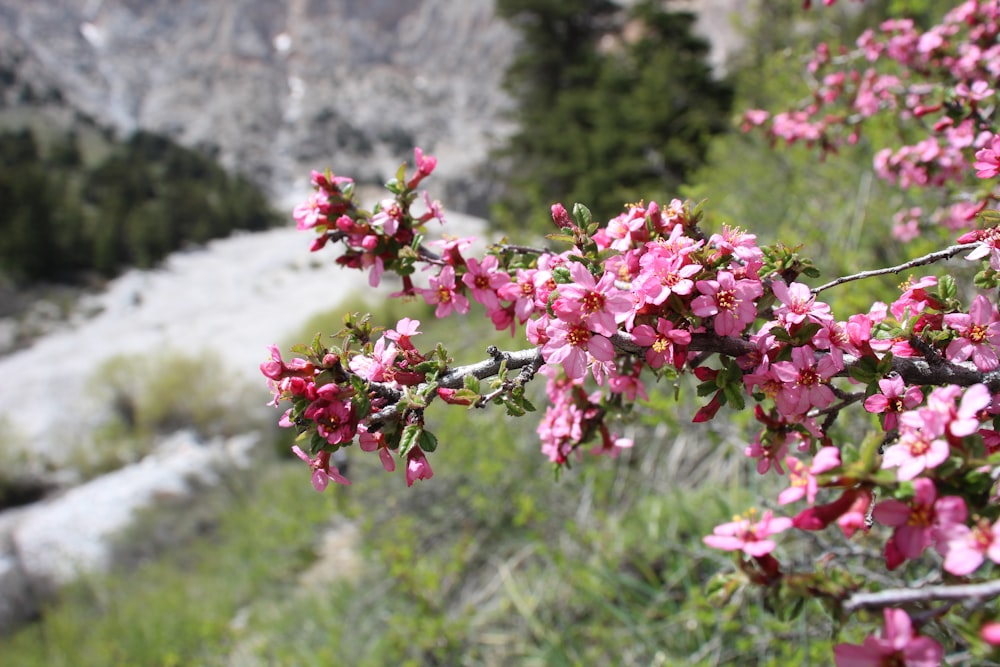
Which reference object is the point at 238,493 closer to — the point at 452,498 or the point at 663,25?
the point at 452,498

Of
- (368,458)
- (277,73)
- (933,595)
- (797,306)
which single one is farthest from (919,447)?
(277,73)

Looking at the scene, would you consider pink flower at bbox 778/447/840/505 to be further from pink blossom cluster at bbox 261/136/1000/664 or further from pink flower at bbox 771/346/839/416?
pink flower at bbox 771/346/839/416

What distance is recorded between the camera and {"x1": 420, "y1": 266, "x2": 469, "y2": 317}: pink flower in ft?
4.03

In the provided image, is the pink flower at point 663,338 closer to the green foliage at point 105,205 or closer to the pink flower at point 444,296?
the pink flower at point 444,296

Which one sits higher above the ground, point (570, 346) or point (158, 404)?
point (158, 404)

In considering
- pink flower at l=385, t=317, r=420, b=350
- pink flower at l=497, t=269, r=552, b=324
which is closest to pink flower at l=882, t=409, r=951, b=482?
pink flower at l=497, t=269, r=552, b=324

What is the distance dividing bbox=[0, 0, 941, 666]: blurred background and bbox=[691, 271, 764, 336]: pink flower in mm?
423

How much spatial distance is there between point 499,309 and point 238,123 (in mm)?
50205

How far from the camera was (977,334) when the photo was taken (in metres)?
0.87

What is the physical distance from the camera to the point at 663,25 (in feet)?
36.7

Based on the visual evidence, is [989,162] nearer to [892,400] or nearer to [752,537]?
[892,400]

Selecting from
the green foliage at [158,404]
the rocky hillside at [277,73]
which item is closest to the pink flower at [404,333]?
the green foliage at [158,404]

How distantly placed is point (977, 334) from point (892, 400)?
0.15m

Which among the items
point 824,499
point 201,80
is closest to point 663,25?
point 824,499
